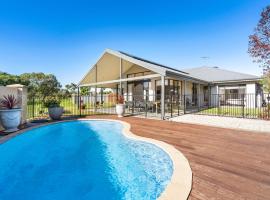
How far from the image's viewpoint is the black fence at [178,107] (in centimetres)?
1130

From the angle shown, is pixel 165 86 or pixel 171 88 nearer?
pixel 165 86

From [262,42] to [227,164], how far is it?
13.2 meters

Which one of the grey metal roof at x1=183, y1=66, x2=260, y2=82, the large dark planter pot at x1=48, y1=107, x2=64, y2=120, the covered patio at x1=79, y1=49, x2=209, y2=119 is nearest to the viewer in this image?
the large dark planter pot at x1=48, y1=107, x2=64, y2=120

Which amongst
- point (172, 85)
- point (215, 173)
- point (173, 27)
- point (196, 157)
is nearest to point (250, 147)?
point (196, 157)

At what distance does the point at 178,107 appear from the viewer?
10898 mm

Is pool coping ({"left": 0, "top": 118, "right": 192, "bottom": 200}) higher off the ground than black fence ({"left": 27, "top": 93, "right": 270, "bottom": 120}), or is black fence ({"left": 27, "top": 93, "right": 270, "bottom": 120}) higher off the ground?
black fence ({"left": 27, "top": 93, "right": 270, "bottom": 120})

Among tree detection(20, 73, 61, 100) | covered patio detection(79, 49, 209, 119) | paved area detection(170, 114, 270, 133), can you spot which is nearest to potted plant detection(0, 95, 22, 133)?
covered patio detection(79, 49, 209, 119)

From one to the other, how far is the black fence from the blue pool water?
580 centimetres

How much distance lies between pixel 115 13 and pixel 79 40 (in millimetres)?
5002

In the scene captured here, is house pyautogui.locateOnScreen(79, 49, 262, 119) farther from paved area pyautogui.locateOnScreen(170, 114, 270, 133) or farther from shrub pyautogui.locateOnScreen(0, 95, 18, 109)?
shrub pyautogui.locateOnScreen(0, 95, 18, 109)

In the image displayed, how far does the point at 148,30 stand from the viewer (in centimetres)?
1503

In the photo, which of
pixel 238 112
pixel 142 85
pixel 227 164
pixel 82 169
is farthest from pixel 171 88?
pixel 82 169

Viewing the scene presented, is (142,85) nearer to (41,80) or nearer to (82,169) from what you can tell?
(82,169)

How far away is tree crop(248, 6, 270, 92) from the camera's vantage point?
1187 centimetres
